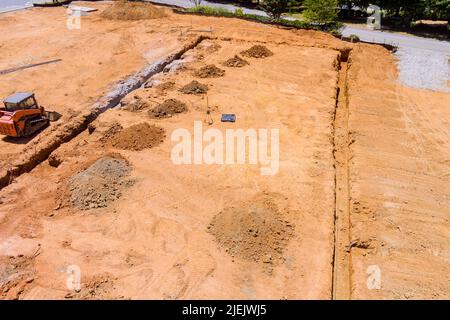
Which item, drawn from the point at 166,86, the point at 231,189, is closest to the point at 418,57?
the point at 166,86

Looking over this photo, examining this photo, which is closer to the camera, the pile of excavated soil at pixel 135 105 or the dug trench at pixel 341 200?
the dug trench at pixel 341 200

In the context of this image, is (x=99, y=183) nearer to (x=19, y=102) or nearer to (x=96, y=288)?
(x=96, y=288)

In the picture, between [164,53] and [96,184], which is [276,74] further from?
[96,184]

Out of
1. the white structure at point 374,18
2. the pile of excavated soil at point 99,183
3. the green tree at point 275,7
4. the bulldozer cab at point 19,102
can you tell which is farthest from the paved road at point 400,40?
the bulldozer cab at point 19,102

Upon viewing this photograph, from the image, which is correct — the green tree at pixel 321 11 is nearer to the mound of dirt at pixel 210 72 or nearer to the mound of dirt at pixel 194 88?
the mound of dirt at pixel 210 72

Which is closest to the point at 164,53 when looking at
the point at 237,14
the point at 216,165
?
the point at 237,14

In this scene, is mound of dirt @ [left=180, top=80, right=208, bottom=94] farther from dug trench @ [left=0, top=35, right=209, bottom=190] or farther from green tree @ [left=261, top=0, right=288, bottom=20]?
green tree @ [left=261, top=0, right=288, bottom=20]
